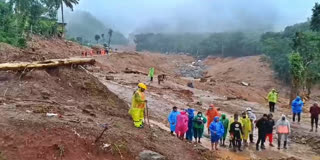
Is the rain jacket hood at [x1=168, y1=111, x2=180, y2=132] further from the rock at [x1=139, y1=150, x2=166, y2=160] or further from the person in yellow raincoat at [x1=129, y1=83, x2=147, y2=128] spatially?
the rock at [x1=139, y1=150, x2=166, y2=160]

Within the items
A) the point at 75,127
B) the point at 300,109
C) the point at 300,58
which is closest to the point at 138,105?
the point at 75,127

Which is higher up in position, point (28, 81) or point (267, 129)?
point (28, 81)

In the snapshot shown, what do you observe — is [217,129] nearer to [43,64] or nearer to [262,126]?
[262,126]

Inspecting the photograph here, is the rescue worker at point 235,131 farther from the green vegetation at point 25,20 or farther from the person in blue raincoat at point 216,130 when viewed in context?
the green vegetation at point 25,20

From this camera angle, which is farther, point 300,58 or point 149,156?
point 300,58

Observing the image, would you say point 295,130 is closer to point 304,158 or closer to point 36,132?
point 304,158

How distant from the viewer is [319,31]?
51062mm

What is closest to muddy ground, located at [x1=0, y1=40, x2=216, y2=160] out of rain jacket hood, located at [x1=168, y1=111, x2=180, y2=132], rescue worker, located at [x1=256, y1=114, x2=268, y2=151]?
rain jacket hood, located at [x1=168, y1=111, x2=180, y2=132]

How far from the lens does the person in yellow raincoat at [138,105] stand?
1098 centimetres

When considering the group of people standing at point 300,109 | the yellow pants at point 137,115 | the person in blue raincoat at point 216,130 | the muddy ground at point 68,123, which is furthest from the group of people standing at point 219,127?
the group of people standing at point 300,109

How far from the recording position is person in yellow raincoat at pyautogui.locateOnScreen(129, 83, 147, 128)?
10977mm

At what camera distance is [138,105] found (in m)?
11.1

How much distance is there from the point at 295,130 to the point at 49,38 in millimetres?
46348

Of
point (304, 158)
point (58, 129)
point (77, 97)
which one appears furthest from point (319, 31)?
point (58, 129)
